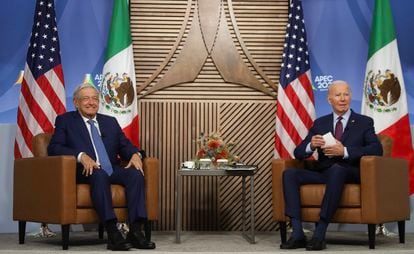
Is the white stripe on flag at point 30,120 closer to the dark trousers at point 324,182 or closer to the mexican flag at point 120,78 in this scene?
the mexican flag at point 120,78

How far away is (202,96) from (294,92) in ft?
3.07

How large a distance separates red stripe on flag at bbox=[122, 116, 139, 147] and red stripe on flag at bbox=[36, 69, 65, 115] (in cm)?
65

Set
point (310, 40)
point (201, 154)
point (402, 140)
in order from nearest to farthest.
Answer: point (201, 154), point (402, 140), point (310, 40)

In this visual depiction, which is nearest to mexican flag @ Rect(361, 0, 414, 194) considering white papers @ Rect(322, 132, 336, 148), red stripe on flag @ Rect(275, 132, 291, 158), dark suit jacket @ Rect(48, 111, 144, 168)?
red stripe on flag @ Rect(275, 132, 291, 158)

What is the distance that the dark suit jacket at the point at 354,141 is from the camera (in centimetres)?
516

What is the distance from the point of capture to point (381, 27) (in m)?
6.52

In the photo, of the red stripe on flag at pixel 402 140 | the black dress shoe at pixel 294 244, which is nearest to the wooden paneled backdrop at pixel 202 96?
the red stripe on flag at pixel 402 140

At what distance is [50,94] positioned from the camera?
6.35m

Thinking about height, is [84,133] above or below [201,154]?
above

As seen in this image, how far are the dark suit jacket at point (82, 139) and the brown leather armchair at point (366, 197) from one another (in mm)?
1224

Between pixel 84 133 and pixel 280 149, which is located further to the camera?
pixel 280 149

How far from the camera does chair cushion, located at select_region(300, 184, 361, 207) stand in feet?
16.2

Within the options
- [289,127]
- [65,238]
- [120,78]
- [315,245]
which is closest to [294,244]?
[315,245]

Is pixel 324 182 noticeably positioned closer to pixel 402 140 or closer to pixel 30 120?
pixel 402 140
